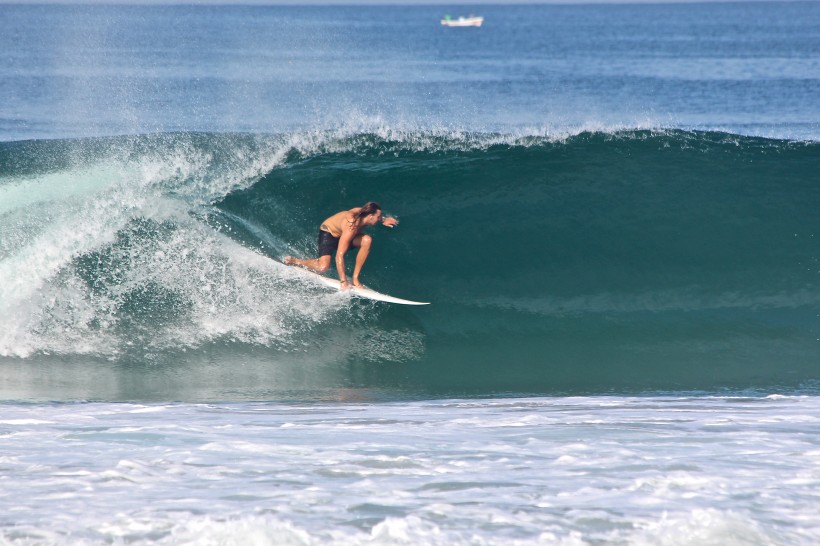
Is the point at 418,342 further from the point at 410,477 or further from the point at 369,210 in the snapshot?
the point at 410,477

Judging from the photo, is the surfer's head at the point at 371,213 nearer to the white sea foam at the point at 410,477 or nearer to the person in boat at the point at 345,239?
the person in boat at the point at 345,239

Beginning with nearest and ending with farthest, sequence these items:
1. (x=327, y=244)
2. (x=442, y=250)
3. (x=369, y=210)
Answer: (x=369, y=210) < (x=327, y=244) < (x=442, y=250)

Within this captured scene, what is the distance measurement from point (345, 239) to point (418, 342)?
1113 mm

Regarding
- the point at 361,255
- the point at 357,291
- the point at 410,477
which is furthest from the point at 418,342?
the point at 410,477

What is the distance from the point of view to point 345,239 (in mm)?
8531

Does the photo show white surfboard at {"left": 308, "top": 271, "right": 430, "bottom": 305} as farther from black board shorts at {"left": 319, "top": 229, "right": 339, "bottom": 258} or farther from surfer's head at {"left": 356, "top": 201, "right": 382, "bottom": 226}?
surfer's head at {"left": 356, "top": 201, "right": 382, "bottom": 226}

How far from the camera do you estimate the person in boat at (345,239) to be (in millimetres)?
8453

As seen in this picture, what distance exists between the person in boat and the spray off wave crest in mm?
237

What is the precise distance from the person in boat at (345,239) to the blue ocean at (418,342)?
0.69 feet

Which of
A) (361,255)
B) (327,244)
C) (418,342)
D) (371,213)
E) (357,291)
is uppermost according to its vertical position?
(371,213)

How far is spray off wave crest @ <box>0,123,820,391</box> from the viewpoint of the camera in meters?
8.46

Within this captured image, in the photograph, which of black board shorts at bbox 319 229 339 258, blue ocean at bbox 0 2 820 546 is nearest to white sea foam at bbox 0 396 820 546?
blue ocean at bbox 0 2 820 546

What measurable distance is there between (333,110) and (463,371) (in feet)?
59.5

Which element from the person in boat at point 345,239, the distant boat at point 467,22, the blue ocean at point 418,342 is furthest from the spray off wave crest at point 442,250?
the distant boat at point 467,22
